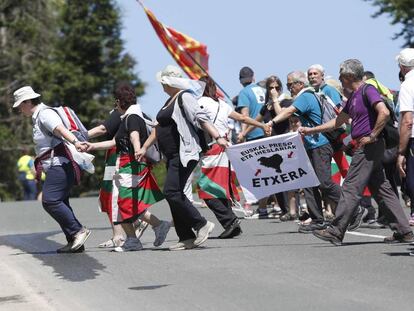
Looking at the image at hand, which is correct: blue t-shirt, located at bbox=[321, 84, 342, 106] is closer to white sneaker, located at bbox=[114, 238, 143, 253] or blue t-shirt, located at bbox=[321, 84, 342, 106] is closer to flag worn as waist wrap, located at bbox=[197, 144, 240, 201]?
flag worn as waist wrap, located at bbox=[197, 144, 240, 201]

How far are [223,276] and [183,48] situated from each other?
1456 centimetres

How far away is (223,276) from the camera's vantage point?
1078 centimetres

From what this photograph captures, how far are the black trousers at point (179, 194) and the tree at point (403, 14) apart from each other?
40.7m

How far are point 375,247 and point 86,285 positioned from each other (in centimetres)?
317

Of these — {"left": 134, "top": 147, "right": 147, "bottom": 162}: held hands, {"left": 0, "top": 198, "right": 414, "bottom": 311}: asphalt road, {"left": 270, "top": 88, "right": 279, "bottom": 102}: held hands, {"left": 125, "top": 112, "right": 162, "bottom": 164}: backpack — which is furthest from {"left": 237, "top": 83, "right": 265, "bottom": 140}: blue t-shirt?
{"left": 134, "top": 147, "right": 147, "bottom": 162}: held hands

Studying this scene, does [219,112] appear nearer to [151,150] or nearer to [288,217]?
[151,150]

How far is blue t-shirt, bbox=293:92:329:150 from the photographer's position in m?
14.5

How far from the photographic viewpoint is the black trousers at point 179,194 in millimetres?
12977

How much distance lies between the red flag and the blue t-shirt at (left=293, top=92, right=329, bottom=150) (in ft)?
31.8

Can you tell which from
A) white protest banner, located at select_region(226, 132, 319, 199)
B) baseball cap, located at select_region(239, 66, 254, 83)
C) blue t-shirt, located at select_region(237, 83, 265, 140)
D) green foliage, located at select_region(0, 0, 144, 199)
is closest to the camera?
white protest banner, located at select_region(226, 132, 319, 199)

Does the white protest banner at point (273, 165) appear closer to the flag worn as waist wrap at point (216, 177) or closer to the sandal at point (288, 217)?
the flag worn as waist wrap at point (216, 177)

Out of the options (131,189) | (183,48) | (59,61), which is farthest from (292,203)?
(59,61)

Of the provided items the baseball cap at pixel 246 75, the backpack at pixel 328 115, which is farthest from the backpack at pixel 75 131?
the baseball cap at pixel 246 75

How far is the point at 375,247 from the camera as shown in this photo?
12.5m
